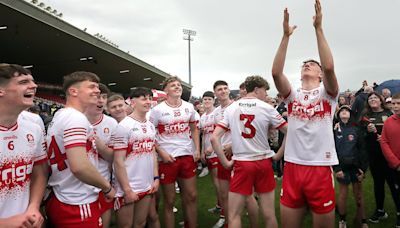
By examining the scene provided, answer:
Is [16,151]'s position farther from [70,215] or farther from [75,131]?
[70,215]

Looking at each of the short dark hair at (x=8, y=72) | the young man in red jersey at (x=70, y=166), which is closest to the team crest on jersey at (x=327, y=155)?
the young man in red jersey at (x=70, y=166)

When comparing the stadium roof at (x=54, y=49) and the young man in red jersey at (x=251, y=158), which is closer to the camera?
the young man in red jersey at (x=251, y=158)

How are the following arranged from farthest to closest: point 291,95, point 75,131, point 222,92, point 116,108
A: point 222,92, point 116,108, point 291,95, point 75,131

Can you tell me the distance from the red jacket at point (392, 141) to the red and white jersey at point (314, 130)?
2.27m

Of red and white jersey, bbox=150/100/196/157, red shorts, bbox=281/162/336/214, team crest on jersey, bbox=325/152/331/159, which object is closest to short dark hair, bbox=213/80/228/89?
red and white jersey, bbox=150/100/196/157

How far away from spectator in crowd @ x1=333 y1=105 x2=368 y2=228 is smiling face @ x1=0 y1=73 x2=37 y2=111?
4.29m

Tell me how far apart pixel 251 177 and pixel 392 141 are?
100 inches

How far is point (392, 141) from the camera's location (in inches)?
194

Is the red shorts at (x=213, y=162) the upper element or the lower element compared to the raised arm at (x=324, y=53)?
lower

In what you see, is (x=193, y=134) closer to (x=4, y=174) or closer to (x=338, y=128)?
(x=338, y=128)

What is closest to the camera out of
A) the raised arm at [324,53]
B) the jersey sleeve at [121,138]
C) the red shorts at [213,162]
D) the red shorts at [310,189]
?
the raised arm at [324,53]

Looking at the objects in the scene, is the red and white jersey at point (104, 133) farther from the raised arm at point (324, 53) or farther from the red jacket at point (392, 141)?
the red jacket at point (392, 141)

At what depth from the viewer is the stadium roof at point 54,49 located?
11695 millimetres

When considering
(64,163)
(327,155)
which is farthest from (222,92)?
(64,163)
